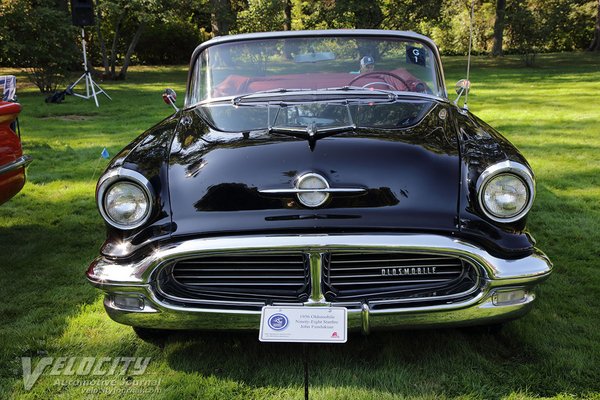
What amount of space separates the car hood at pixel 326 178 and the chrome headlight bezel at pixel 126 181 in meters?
0.09

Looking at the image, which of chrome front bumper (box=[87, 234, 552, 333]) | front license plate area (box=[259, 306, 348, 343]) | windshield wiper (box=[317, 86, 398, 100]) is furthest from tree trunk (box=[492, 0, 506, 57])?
front license plate area (box=[259, 306, 348, 343])

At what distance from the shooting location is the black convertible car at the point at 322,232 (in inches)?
84.3

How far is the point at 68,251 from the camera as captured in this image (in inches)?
153

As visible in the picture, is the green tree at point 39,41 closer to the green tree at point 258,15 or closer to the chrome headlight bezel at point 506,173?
the green tree at point 258,15

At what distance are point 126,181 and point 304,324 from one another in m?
0.94

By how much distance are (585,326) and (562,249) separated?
116cm

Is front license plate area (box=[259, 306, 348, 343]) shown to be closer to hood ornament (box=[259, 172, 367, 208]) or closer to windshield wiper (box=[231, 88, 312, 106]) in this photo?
hood ornament (box=[259, 172, 367, 208])

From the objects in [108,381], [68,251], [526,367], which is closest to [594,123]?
[526,367]

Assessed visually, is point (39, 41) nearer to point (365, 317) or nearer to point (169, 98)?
point (169, 98)

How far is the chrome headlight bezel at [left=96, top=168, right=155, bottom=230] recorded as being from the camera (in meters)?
2.27

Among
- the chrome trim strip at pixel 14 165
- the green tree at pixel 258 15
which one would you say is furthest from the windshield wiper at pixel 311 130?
the green tree at pixel 258 15

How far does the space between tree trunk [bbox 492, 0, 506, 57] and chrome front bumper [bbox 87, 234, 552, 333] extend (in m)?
22.0

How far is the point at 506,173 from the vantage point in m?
2.26

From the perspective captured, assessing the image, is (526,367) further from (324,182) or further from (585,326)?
(324,182)
